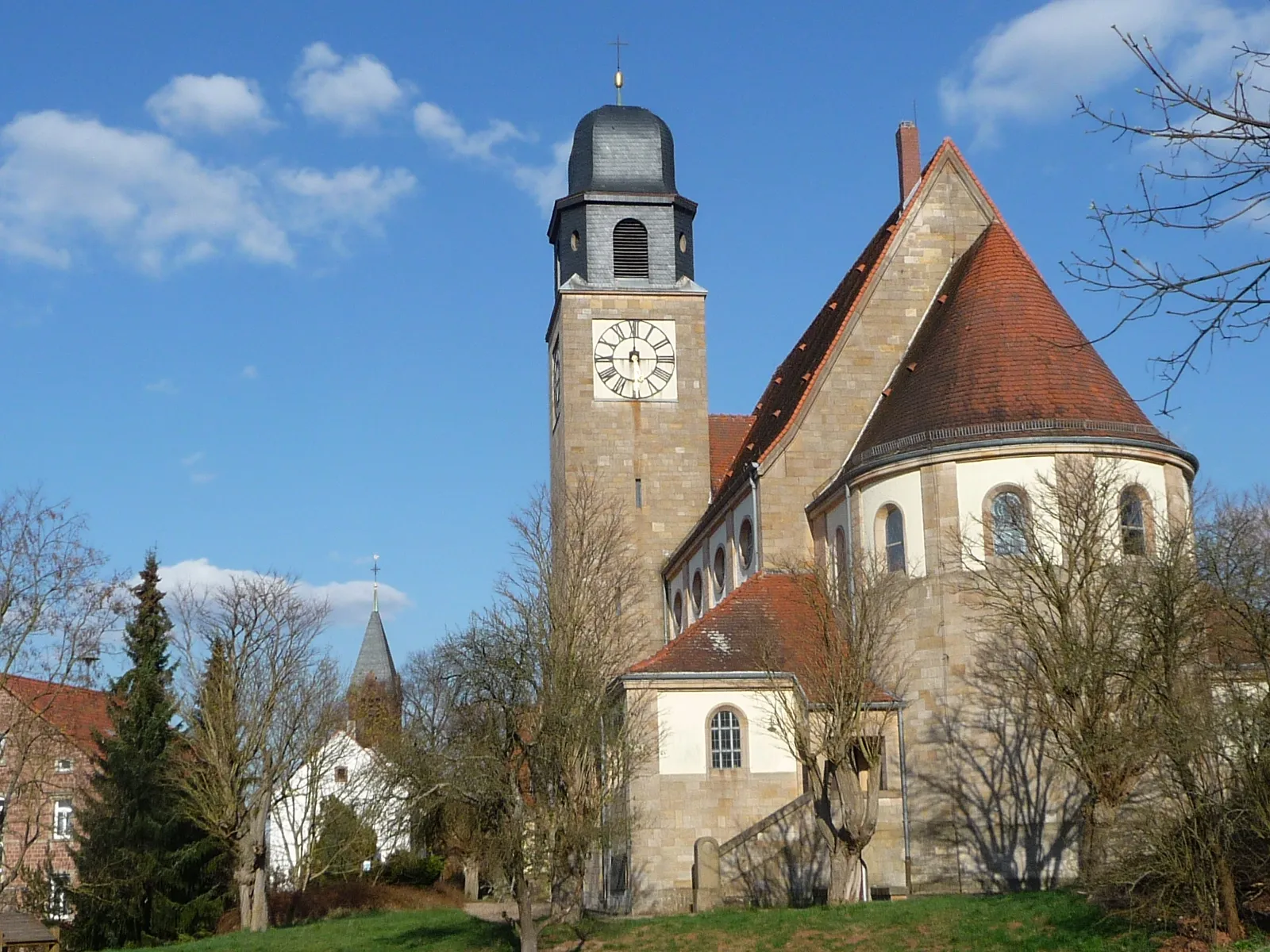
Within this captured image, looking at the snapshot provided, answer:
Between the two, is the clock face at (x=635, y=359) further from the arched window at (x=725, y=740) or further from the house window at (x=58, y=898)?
the house window at (x=58, y=898)

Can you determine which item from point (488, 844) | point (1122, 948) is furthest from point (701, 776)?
point (1122, 948)

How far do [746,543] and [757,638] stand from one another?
18.6 ft

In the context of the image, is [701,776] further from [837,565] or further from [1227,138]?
[1227,138]

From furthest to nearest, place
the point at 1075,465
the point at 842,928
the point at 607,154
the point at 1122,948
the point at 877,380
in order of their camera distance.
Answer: the point at 607,154 < the point at 877,380 < the point at 1075,465 < the point at 842,928 < the point at 1122,948

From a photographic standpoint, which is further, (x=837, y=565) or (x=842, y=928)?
(x=837, y=565)

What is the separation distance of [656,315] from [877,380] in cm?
1047

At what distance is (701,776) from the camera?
92.5ft

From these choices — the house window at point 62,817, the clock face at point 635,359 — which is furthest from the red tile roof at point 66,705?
the clock face at point 635,359

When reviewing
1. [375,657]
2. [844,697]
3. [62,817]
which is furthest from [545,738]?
[375,657]

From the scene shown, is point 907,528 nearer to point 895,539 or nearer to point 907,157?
point 895,539

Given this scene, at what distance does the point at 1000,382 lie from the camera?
28688 millimetres

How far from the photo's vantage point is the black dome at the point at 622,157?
1663 inches

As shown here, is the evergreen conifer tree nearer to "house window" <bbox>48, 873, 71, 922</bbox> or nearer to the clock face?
"house window" <bbox>48, 873, 71, 922</bbox>

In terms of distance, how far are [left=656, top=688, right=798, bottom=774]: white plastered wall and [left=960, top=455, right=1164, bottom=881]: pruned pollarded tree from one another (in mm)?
4153
